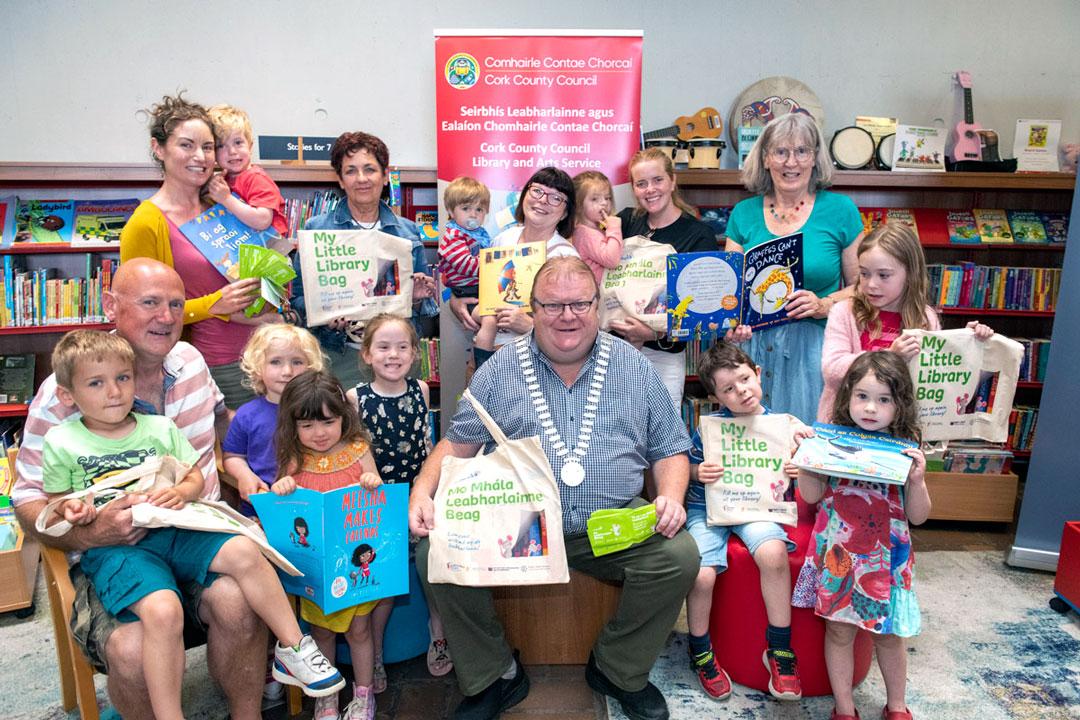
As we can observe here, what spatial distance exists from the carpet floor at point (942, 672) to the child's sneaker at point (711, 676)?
34 millimetres

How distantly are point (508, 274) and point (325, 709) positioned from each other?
157cm

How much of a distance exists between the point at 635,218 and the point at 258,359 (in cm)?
162

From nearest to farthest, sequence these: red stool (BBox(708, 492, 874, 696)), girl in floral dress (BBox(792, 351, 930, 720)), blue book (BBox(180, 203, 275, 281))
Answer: girl in floral dress (BBox(792, 351, 930, 720)) → red stool (BBox(708, 492, 874, 696)) → blue book (BBox(180, 203, 275, 281))

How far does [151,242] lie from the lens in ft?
Answer: 8.23

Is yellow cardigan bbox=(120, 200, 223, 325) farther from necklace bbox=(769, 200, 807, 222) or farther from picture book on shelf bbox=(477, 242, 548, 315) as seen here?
necklace bbox=(769, 200, 807, 222)

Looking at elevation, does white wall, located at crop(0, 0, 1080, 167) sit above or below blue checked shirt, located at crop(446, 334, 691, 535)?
above

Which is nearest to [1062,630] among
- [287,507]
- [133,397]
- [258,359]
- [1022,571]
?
[1022,571]

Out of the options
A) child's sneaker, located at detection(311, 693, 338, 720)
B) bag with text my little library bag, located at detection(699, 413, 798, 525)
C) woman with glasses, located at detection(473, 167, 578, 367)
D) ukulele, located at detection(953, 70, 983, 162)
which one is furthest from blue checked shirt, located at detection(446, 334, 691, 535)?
ukulele, located at detection(953, 70, 983, 162)

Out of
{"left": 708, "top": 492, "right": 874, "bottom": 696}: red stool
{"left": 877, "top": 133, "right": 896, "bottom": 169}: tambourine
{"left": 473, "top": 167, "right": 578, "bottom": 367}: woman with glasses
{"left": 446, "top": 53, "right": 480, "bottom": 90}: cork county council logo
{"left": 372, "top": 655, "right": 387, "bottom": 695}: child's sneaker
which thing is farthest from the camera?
{"left": 877, "top": 133, "right": 896, "bottom": 169}: tambourine

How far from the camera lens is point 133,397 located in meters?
2.05

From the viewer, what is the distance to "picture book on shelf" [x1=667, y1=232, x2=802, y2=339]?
103 inches

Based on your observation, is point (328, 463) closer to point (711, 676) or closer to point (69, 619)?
point (69, 619)

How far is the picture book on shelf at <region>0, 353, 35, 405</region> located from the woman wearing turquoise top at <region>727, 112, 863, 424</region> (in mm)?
3701

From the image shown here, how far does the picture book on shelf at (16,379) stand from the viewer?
3877 millimetres
